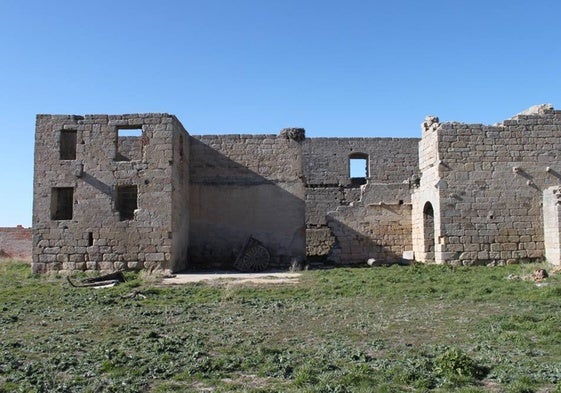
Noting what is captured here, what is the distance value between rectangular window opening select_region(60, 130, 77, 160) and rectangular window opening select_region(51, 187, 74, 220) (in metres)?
1.10

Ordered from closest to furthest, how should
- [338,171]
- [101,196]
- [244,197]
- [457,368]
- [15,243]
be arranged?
[457,368]
[101,196]
[244,197]
[15,243]
[338,171]

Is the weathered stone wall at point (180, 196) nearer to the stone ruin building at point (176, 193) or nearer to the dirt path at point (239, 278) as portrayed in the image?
the stone ruin building at point (176, 193)

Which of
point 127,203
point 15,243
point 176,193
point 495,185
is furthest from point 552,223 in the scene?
point 15,243

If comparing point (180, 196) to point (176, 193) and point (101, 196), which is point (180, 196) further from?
point (101, 196)

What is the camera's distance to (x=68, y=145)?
17906 mm

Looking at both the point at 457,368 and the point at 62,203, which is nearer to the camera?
the point at 457,368

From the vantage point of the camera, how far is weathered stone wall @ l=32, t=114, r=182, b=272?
16.6m

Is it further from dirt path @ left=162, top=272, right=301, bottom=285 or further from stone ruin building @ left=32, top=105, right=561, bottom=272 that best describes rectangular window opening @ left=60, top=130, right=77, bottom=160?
dirt path @ left=162, top=272, right=301, bottom=285

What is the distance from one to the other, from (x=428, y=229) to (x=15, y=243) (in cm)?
1845

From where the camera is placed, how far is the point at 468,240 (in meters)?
16.8

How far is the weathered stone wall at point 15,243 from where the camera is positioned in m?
24.7

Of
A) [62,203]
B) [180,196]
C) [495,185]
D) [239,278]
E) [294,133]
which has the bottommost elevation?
[239,278]

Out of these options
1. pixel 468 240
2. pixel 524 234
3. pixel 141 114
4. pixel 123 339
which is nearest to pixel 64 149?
pixel 141 114

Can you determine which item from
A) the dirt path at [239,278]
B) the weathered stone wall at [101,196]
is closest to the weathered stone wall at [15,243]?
the weathered stone wall at [101,196]
